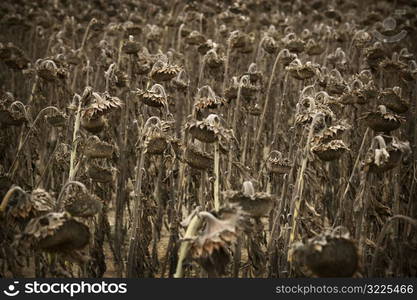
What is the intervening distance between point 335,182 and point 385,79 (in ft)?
6.11

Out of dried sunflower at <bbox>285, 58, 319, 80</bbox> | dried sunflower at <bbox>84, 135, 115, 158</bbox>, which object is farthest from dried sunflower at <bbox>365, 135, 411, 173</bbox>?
dried sunflower at <bbox>285, 58, 319, 80</bbox>

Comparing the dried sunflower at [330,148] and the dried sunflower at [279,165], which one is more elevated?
the dried sunflower at [330,148]

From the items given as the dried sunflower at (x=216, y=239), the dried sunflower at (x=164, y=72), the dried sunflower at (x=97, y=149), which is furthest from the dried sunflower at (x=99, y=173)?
the dried sunflower at (x=216, y=239)

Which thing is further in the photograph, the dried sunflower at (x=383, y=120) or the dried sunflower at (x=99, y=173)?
the dried sunflower at (x=99, y=173)

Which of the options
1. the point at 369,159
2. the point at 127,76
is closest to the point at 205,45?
the point at 127,76

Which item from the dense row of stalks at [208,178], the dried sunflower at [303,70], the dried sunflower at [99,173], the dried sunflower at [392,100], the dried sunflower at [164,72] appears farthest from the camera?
the dried sunflower at [303,70]

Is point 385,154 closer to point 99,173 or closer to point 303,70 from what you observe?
point 99,173

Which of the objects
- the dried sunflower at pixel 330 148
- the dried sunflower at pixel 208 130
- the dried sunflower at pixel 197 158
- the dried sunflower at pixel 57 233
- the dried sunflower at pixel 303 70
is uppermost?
the dried sunflower at pixel 303 70

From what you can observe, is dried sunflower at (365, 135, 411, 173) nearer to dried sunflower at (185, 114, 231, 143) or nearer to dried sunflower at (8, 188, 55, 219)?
dried sunflower at (185, 114, 231, 143)

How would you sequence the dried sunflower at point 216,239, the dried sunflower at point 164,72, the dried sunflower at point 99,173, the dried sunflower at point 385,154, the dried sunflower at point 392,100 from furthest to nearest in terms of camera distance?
the dried sunflower at point 164,72
the dried sunflower at point 392,100
the dried sunflower at point 99,173
the dried sunflower at point 385,154
the dried sunflower at point 216,239

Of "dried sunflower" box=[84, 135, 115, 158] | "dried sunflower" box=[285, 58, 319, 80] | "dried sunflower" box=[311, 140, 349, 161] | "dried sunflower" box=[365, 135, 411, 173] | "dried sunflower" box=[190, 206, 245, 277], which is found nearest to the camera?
"dried sunflower" box=[190, 206, 245, 277]

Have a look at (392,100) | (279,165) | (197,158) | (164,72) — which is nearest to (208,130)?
(197,158)

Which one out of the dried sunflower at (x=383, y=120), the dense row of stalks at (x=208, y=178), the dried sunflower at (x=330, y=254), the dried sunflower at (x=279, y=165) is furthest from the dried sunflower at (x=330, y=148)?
the dried sunflower at (x=330, y=254)

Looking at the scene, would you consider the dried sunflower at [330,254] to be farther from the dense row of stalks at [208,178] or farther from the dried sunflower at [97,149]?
the dried sunflower at [97,149]
